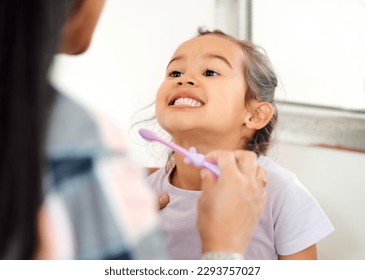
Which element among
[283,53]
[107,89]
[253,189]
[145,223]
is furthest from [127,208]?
[283,53]

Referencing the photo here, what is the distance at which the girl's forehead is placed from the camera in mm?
851

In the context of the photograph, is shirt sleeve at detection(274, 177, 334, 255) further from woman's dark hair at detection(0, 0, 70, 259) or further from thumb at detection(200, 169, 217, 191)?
woman's dark hair at detection(0, 0, 70, 259)

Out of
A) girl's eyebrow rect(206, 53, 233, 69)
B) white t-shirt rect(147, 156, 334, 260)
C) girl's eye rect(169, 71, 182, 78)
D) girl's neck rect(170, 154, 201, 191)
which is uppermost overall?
girl's eyebrow rect(206, 53, 233, 69)

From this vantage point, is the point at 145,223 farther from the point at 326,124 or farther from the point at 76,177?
the point at 326,124

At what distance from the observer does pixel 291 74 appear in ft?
3.07

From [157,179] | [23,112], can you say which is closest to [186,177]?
[157,179]

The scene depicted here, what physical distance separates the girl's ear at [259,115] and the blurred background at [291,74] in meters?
0.03

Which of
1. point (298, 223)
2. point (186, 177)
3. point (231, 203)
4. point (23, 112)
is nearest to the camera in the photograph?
point (23, 112)

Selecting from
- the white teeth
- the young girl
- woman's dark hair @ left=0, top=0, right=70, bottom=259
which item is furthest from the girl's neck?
woman's dark hair @ left=0, top=0, right=70, bottom=259

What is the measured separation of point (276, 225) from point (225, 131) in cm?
19

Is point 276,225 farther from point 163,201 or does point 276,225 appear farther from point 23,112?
point 23,112

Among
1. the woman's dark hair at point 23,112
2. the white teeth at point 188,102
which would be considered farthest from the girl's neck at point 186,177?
the woman's dark hair at point 23,112

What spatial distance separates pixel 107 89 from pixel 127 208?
20.7 inches

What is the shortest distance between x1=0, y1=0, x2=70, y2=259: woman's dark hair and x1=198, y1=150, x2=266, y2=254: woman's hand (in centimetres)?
26
